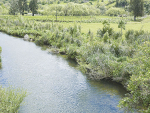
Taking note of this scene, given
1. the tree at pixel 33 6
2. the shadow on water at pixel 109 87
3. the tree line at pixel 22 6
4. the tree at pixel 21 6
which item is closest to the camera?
the shadow on water at pixel 109 87

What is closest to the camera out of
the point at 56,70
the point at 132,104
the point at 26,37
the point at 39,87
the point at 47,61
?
the point at 132,104

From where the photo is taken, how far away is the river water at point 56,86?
23.8 m

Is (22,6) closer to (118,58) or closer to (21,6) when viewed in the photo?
(21,6)

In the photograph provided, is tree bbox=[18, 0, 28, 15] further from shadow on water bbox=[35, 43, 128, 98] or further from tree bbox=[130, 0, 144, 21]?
shadow on water bbox=[35, 43, 128, 98]

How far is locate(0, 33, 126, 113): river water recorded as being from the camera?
2381 cm

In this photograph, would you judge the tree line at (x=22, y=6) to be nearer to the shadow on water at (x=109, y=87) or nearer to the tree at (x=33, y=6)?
the tree at (x=33, y=6)

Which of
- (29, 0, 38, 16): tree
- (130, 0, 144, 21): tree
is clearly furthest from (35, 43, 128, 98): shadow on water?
(29, 0, 38, 16): tree

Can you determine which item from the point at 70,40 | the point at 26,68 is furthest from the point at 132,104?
the point at 70,40

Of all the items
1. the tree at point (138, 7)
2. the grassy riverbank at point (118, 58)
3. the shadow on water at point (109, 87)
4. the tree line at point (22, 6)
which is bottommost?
the shadow on water at point (109, 87)

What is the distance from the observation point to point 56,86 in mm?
29953

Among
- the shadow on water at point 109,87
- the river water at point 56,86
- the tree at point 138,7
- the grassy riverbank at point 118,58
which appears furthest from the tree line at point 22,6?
the shadow on water at point 109,87

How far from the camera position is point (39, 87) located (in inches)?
1156

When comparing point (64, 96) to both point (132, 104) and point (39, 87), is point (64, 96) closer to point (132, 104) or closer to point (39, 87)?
point (39, 87)

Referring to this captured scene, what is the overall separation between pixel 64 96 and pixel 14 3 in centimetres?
12555
